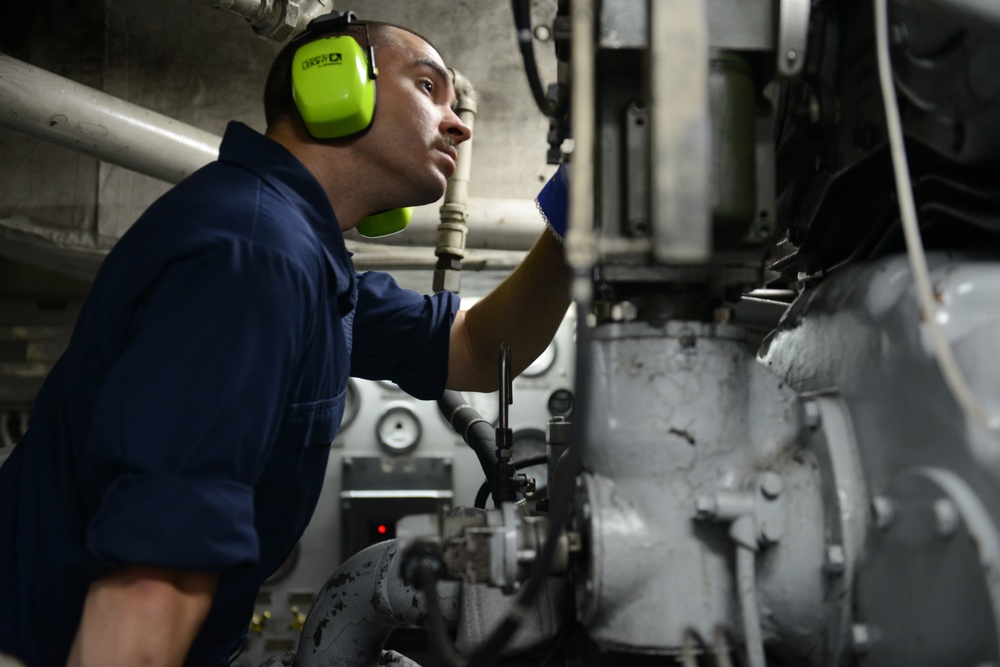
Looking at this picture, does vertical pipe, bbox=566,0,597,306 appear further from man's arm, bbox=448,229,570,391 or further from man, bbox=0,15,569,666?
man's arm, bbox=448,229,570,391

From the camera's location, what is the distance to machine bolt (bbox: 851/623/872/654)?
2.31 ft

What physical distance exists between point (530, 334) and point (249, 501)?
2.38 feet

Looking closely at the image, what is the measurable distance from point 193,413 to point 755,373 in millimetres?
556

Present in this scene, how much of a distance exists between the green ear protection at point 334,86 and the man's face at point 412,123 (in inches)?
2.4

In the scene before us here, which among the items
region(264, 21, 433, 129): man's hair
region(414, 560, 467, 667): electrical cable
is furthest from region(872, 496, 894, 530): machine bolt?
region(264, 21, 433, 129): man's hair

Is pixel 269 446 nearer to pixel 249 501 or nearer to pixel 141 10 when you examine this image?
pixel 249 501

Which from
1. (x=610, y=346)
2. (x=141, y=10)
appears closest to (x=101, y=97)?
(x=141, y=10)

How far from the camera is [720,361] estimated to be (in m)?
0.75

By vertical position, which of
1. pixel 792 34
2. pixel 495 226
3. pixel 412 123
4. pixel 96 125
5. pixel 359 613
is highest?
pixel 96 125

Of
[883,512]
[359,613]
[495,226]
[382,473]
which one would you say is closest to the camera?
[883,512]

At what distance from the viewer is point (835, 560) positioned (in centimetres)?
71

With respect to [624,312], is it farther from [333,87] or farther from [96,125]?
[96,125]

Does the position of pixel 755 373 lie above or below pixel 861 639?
above

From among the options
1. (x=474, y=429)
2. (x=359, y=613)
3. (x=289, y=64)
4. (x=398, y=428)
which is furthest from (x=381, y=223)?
(x=398, y=428)
